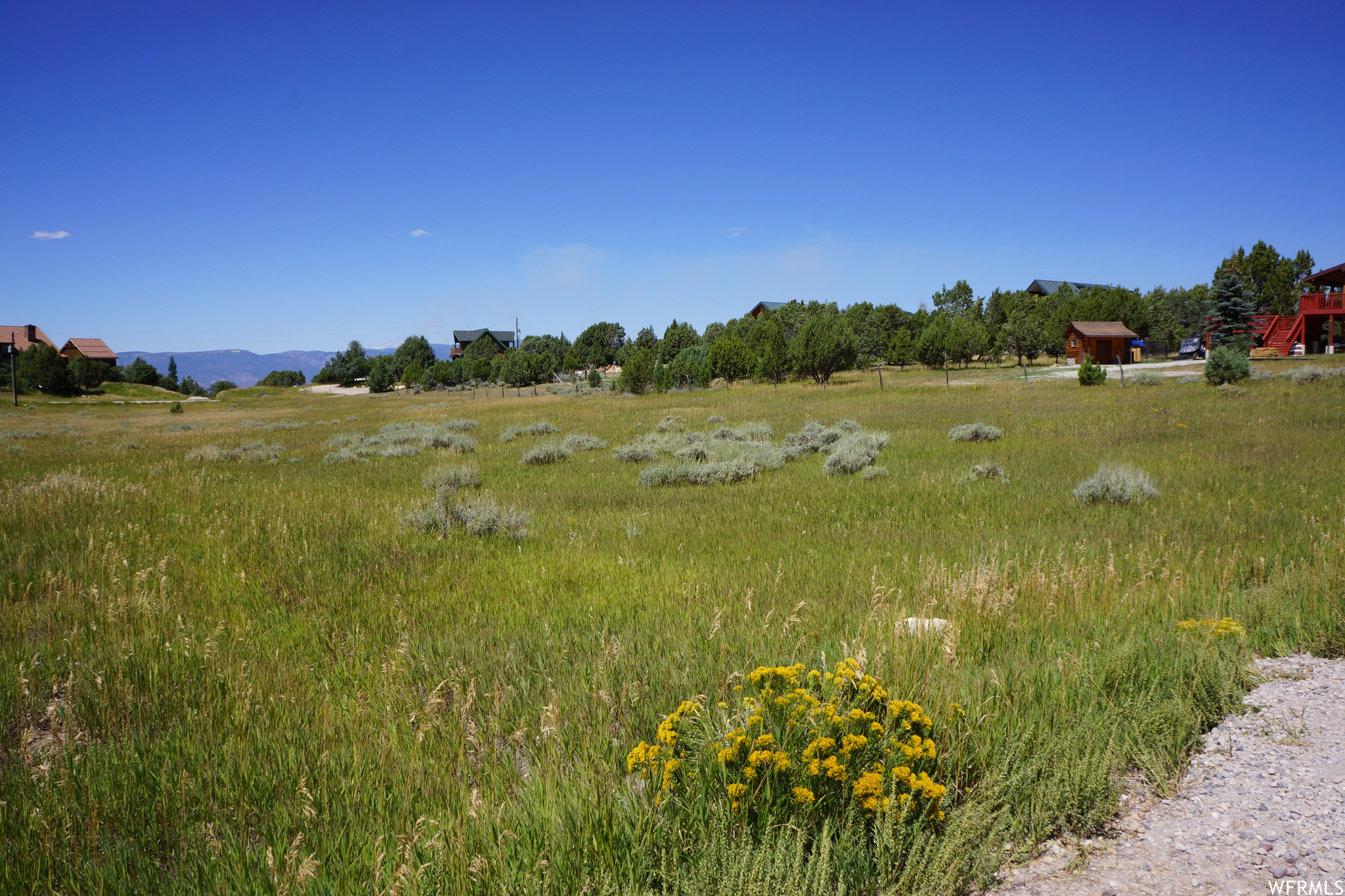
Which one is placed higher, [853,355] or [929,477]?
[853,355]

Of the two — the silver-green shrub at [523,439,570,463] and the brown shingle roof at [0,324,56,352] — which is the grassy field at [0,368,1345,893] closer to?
the silver-green shrub at [523,439,570,463]

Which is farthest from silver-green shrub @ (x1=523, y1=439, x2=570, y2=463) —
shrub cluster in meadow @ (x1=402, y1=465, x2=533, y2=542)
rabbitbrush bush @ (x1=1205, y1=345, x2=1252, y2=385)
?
rabbitbrush bush @ (x1=1205, y1=345, x2=1252, y2=385)

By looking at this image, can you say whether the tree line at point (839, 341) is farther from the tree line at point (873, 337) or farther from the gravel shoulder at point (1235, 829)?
the gravel shoulder at point (1235, 829)

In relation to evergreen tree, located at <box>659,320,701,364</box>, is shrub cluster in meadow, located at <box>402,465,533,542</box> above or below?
below

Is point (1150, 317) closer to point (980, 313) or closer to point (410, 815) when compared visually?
point (980, 313)

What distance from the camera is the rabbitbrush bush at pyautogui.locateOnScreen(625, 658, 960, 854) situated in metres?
2.67

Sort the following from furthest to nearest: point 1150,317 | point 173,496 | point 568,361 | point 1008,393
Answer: point 568,361 → point 1150,317 → point 1008,393 → point 173,496

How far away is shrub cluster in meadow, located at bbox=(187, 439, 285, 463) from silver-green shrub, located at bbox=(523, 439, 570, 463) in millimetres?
7997

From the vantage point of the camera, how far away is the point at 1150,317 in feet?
269

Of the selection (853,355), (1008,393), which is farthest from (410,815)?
(853,355)

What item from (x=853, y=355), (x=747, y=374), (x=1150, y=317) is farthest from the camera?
(x=1150, y=317)

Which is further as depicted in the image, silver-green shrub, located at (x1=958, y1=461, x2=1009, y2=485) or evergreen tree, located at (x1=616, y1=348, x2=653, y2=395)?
evergreen tree, located at (x1=616, y1=348, x2=653, y2=395)

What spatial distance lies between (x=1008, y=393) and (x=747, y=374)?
118ft

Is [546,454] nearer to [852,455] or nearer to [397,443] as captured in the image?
[852,455]
